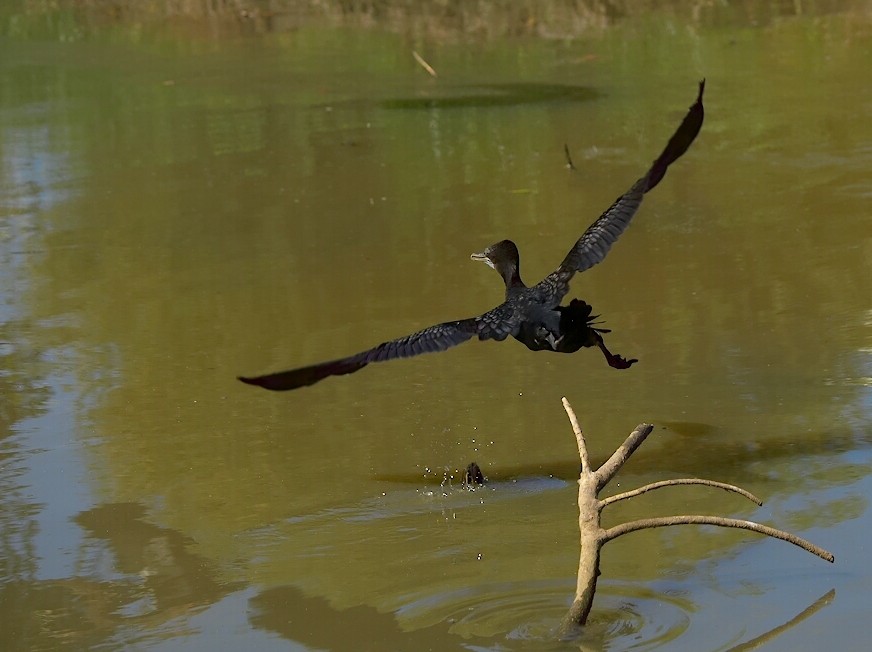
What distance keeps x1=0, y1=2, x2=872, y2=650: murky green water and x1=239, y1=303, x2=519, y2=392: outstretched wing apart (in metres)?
0.74

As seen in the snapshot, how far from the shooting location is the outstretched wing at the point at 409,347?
3.96 metres

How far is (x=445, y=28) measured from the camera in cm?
1542

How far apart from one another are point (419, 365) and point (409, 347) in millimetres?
2264

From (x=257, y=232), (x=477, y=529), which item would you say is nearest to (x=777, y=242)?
(x=257, y=232)

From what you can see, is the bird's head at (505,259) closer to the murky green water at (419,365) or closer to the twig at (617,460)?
the murky green water at (419,365)

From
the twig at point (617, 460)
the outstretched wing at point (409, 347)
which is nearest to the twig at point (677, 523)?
the twig at point (617, 460)

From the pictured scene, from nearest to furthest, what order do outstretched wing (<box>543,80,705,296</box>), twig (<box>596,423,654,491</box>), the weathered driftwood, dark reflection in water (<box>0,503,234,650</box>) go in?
the weathered driftwood, twig (<box>596,423,654,491</box>), dark reflection in water (<box>0,503,234,650</box>), outstretched wing (<box>543,80,705,296</box>)

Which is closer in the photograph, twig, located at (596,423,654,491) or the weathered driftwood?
the weathered driftwood

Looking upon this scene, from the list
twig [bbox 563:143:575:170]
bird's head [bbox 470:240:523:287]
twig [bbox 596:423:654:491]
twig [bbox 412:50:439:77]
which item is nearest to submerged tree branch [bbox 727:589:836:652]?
twig [bbox 596:423:654:491]

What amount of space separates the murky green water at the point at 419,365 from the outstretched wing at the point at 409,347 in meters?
0.74

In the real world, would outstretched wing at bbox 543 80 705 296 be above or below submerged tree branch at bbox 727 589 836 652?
above

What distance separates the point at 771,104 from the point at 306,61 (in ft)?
16.0

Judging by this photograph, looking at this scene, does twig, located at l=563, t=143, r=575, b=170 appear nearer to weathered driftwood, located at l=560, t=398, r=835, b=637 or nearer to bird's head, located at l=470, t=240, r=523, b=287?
bird's head, located at l=470, t=240, r=523, b=287

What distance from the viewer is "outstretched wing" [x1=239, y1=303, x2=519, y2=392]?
13.0 ft
